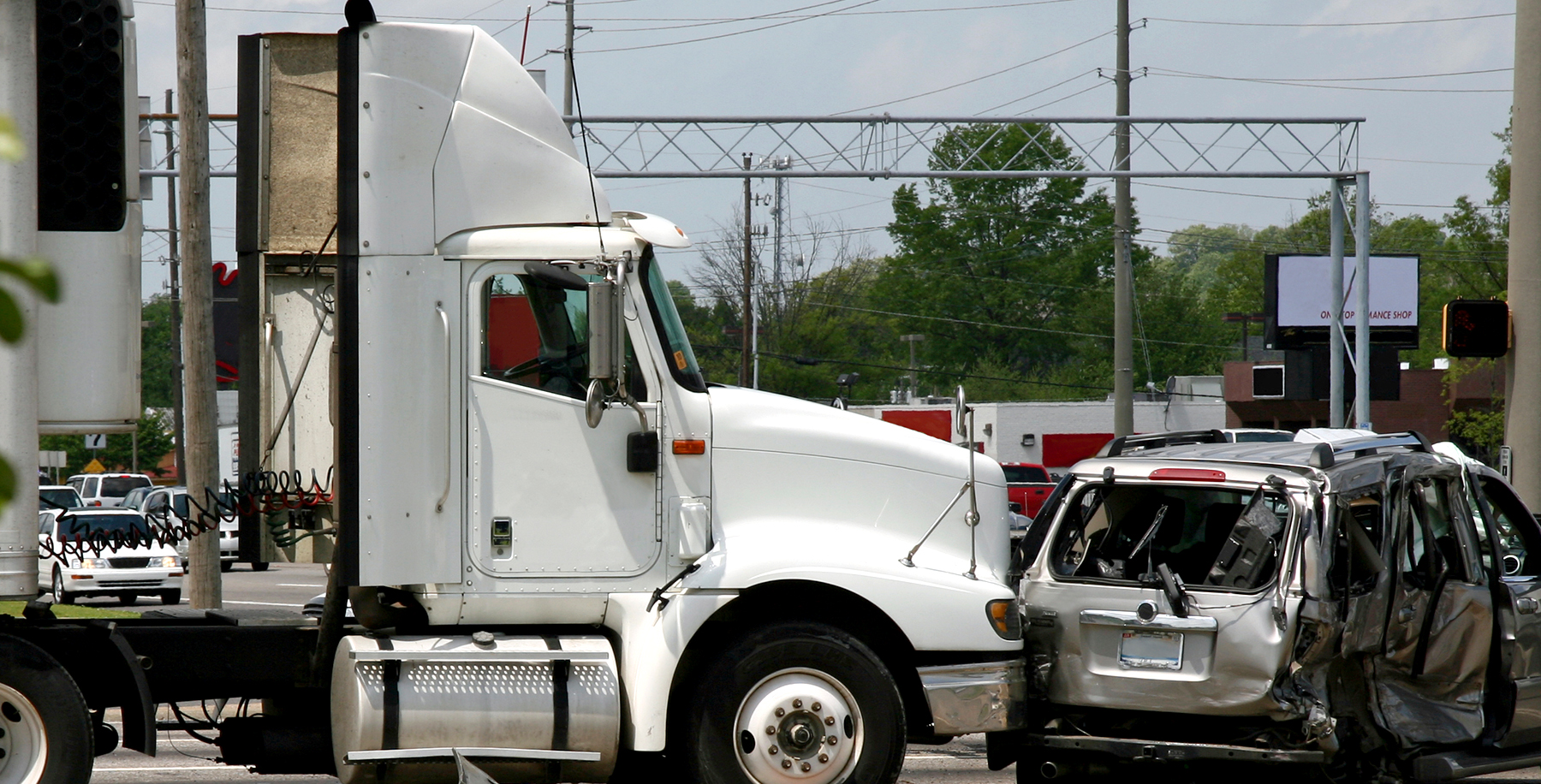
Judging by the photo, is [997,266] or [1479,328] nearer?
[1479,328]

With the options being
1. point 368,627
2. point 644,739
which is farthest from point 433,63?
point 644,739

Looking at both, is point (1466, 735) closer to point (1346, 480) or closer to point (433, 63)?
point (1346, 480)

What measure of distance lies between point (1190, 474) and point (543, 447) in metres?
3.12

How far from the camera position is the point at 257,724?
23.2ft

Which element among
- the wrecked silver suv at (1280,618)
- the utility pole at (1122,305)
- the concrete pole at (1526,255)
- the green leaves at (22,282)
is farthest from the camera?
the utility pole at (1122,305)

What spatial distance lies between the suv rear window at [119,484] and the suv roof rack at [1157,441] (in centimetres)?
4221

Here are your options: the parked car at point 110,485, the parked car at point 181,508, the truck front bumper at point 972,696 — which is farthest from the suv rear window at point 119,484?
the truck front bumper at point 972,696

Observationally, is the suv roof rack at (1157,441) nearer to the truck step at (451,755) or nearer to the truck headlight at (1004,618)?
the truck headlight at (1004,618)

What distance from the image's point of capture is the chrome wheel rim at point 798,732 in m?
6.50

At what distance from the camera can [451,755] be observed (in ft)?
20.5

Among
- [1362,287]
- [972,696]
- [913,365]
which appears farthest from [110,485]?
[913,365]

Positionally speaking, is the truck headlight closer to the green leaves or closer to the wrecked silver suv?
the wrecked silver suv

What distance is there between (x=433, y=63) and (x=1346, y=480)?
4.68 metres

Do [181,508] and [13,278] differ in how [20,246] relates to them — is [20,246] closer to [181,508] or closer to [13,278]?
[13,278]
